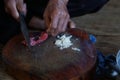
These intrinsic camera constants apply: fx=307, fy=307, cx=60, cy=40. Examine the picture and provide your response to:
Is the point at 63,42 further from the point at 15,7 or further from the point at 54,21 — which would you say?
the point at 15,7

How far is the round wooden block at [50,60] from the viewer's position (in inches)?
53.2

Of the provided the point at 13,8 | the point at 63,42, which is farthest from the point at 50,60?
the point at 13,8

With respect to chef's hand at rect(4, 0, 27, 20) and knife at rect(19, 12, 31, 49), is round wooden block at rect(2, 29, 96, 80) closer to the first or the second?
knife at rect(19, 12, 31, 49)

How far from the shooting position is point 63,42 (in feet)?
5.03

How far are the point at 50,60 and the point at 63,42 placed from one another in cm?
16

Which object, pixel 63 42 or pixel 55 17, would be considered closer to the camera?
pixel 55 17

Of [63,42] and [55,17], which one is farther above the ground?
[55,17]

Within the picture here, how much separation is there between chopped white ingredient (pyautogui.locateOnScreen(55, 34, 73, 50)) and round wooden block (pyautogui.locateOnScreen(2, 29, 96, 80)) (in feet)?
0.06

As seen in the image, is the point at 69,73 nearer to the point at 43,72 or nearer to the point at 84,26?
the point at 43,72

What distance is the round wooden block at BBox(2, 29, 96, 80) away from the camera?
135 centimetres

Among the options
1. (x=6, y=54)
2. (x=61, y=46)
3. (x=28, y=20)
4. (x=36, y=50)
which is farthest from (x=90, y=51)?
(x=28, y=20)

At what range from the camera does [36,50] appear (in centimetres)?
149

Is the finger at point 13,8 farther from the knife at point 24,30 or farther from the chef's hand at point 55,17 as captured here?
the chef's hand at point 55,17

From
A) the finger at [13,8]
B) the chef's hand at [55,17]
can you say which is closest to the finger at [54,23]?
the chef's hand at [55,17]
